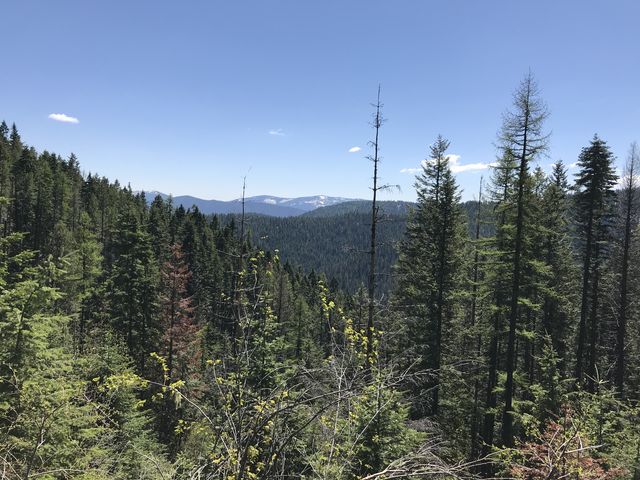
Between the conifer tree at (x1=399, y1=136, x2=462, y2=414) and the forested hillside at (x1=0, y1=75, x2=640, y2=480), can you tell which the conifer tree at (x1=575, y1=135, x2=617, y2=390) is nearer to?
the forested hillside at (x1=0, y1=75, x2=640, y2=480)

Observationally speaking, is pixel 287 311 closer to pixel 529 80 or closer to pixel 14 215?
pixel 529 80

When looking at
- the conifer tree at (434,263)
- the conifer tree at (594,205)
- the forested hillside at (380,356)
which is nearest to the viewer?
the forested hillside at (380,356)

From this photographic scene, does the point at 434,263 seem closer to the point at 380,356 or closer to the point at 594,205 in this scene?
the point at 380,356

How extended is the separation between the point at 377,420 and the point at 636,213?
21022mm

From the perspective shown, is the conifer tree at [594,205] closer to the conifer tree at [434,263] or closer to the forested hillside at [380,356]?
the forested hillside at [380,356]

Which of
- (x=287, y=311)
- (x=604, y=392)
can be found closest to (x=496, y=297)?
(x=604, y=392)

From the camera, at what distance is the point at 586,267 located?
21562mm

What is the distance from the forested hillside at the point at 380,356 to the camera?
4.48 meters

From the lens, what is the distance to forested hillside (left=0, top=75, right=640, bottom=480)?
4477 millimetres

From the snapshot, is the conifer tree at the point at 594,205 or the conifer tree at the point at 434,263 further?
the conifer tree at the point at 594,205

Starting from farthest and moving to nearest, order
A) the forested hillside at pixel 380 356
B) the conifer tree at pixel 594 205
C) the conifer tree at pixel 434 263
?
1. the conifer tree at pixel 594 205
2. the conifer tree at pixel 434 263
3. the forested hillside at pixel 380 356

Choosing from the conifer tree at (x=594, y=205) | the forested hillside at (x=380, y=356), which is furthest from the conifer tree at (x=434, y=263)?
the conifer tree at (x=594, y=205)

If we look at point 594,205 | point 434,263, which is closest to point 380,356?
point 434,263

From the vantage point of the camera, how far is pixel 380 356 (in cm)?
1502
